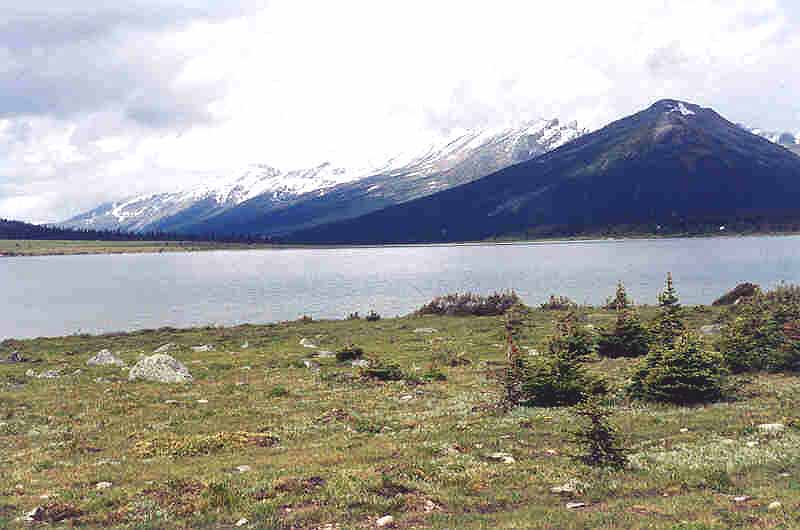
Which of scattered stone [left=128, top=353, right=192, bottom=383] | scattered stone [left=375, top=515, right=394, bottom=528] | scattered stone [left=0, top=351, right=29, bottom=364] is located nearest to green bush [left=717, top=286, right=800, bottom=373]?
scattered stone [left=375, top=515, right=394, bottom=528]

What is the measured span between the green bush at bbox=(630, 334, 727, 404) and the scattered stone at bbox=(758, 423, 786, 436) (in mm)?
5211

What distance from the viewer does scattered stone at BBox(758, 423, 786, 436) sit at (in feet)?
66.0

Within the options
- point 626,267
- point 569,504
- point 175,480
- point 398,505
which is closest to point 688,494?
point 569,504

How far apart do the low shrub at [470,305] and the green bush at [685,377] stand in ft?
159

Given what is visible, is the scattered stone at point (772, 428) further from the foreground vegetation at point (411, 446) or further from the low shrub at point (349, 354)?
the low shrub at point (349, 354)

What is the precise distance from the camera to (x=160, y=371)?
37.7 m

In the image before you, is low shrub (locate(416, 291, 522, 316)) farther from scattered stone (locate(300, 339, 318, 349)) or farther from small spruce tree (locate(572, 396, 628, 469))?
small spruce tree (locate(572, 396, 628, 469))

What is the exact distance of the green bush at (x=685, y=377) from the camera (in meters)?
26.2

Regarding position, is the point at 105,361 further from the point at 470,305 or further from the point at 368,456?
the point at 470,305

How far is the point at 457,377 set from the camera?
35938 mm

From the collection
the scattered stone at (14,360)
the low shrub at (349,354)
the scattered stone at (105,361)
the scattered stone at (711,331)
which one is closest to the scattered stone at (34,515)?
the low shrub at (349,354)

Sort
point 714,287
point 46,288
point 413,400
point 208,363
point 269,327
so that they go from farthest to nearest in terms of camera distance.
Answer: point 46,288, point 714,287, point 269,327, point 208,363, point 413,400

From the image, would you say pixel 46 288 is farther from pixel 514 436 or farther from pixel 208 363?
pixel 514 436

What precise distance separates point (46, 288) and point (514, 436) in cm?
16586
